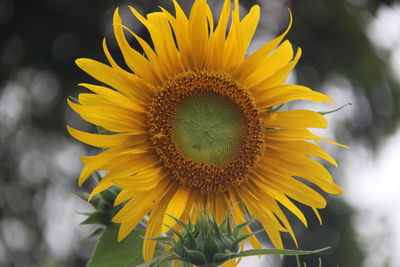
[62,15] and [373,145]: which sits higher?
[62,15]

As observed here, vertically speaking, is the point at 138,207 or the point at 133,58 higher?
the point at 133,58

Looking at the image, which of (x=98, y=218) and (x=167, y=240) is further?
(x=98, y=218)

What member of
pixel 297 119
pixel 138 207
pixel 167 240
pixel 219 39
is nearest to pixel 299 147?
pixel 297 119

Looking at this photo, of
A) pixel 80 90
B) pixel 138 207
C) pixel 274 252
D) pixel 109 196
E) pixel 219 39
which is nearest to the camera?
pixel 274 252

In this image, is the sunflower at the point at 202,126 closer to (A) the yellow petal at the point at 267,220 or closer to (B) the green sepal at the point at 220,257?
(A) the yellow petal at the point at 267,220

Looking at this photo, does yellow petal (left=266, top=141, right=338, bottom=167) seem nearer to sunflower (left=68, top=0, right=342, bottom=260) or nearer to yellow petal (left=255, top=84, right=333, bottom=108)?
sunflower (left=68, top=0, right=342, bottom=260)

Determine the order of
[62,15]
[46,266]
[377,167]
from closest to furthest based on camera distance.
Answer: [46,266] → [377,167] → [62,15]

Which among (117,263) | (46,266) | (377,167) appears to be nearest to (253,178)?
(117,263)

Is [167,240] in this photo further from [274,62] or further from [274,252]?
[274,62]

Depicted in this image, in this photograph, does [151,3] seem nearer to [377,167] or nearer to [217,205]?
[377,167]
